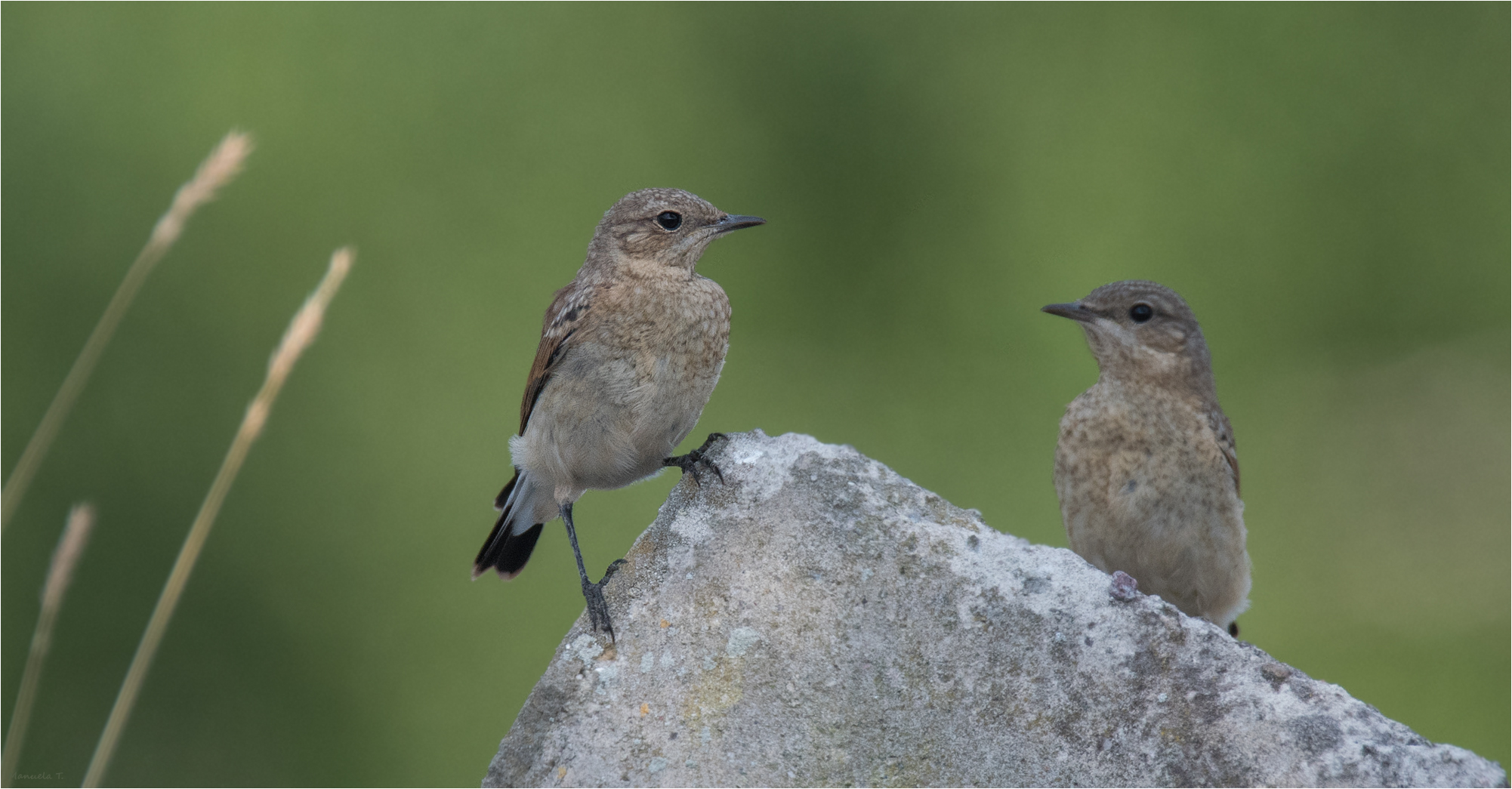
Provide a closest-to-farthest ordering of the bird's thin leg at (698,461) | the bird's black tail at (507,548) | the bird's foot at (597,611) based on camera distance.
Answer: the bird's foot at (597,611)
the bird's thin leg at (698,461)
the bird's black tail at (507,548)

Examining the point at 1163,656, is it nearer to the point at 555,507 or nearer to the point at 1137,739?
the point at 1137,739

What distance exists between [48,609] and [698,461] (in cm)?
179

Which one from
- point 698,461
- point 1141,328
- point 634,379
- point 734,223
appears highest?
point 1141,328

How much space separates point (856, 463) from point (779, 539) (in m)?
0.31

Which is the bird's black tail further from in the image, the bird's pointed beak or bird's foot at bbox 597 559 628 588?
the bird's pointed beak

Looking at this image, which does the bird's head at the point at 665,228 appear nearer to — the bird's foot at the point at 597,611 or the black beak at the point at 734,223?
the black beak at the point at 734,223

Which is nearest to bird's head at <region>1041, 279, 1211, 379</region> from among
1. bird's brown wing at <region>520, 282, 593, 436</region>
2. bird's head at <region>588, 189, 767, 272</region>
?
bird's head at <region>588, 189, 767, 272</region>

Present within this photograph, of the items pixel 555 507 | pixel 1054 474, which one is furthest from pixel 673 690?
pixel 1054 474

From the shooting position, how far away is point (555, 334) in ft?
14.1

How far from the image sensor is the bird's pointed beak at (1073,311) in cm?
464

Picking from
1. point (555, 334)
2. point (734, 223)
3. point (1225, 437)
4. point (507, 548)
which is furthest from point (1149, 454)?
point (507, 548)

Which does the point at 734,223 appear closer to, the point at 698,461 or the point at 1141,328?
the point at 698,461

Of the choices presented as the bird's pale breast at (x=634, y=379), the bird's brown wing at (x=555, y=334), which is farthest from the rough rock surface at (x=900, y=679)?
the bird's brown wing at (x=555, y=334)

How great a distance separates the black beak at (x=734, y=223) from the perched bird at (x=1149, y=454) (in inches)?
43.2
